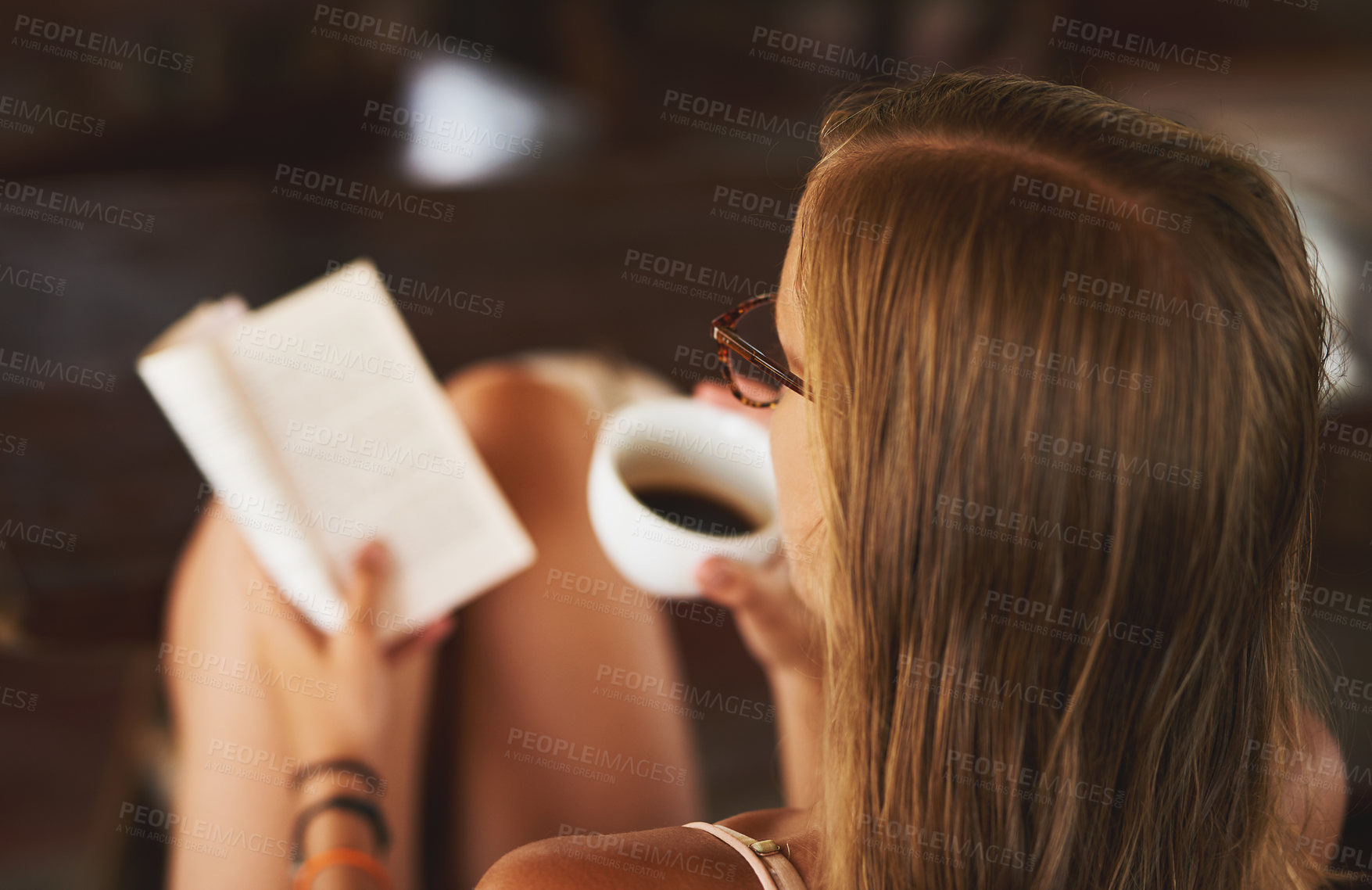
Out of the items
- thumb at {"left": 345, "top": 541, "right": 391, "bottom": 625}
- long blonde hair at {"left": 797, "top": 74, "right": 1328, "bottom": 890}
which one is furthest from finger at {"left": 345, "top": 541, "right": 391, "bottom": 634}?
long blonde hair at {"left": 797, "top": 74, "right": 1328, "bottom": 890}

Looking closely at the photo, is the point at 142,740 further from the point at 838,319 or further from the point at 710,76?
the point at 710,76

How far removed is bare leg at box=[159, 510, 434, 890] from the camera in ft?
2.57

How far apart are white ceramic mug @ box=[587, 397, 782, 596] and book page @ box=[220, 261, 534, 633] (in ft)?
0.49

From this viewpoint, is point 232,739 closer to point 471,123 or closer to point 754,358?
point 754,358

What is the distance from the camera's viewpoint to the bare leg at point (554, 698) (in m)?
0.84

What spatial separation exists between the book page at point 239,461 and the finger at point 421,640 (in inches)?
2.8

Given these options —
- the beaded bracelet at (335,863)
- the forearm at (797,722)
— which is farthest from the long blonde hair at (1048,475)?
the beaded bracelet at (335,863)

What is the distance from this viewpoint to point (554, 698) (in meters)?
0.88

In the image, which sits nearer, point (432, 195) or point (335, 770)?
point (335, 770)

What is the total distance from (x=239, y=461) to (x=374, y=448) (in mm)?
121

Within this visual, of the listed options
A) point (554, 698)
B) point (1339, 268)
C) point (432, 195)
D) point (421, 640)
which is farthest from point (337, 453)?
point (1339, 268)

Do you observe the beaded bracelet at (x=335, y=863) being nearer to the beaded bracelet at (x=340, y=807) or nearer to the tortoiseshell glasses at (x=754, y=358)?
the beaded bracelet at (x=340, y=807)

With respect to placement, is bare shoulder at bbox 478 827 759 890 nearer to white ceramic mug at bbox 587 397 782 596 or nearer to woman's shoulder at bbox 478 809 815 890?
woman's shoulder at bbox 478 809 815 890

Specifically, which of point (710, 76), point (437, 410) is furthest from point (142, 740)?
point (710, 76)
